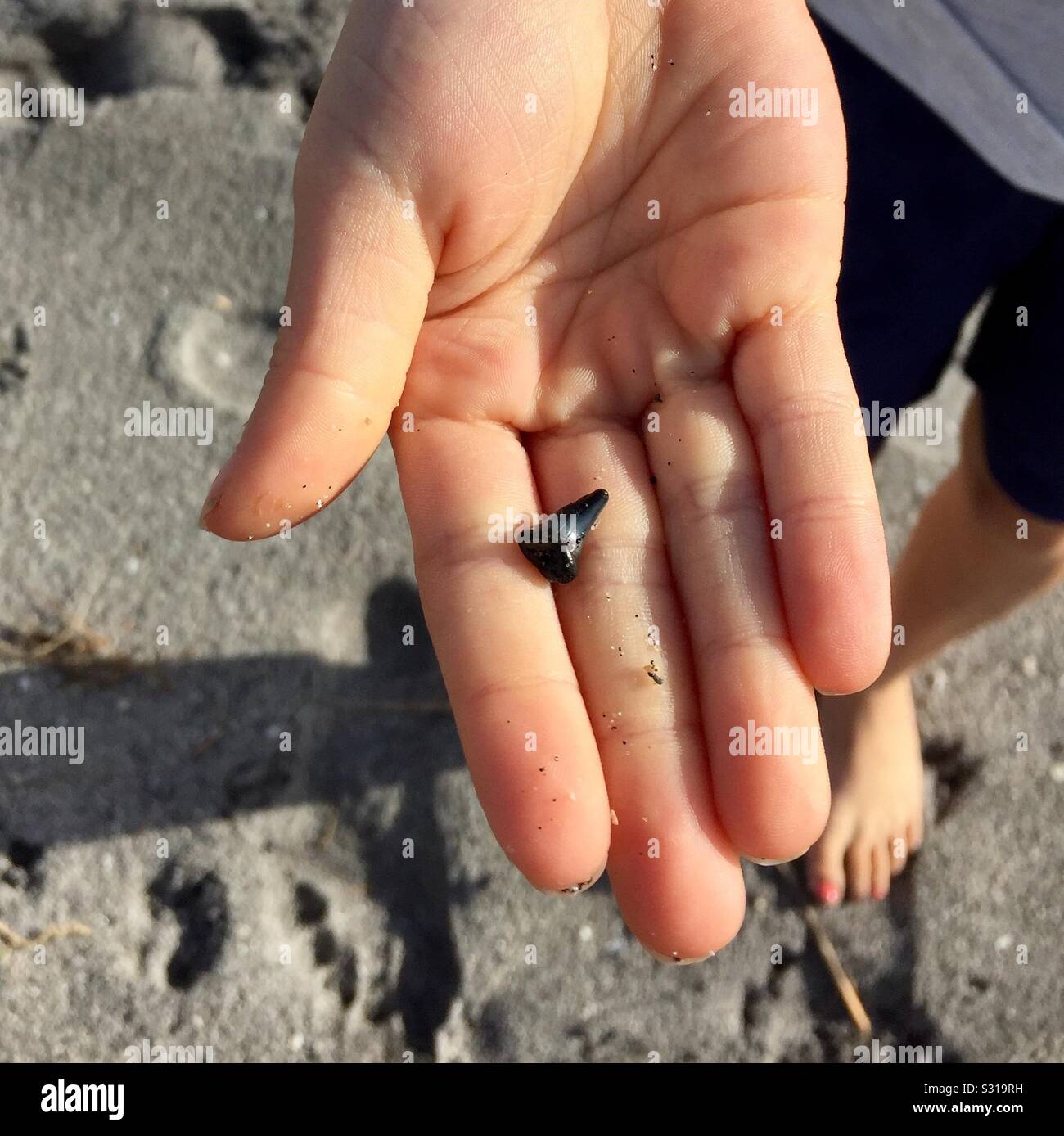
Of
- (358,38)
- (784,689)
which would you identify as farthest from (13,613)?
(784,689)

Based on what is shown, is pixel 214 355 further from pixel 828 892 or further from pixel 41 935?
pixel 828 892

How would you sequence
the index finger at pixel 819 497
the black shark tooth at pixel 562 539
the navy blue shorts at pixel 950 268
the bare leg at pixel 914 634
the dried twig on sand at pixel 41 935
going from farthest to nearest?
1. the dried twig on sand at pixel 41 935
2. the bare leg at pixel 914 634
3. the navy blue shorts at pixel 950 268
4. the black shark tooth at pixel 562 539
5. the index finger at pixel 819 497

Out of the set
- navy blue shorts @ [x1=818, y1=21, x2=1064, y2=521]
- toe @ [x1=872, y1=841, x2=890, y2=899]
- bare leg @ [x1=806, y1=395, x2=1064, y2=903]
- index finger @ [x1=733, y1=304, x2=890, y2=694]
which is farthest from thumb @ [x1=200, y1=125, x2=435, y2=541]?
toe @ [x1=872, y1=841, x2=890, y2=899]

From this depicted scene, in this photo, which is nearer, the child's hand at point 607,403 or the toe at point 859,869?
the child's hand at point 607,403

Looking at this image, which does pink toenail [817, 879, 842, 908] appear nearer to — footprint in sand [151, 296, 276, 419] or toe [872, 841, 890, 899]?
toe [872, 841, 890, 899]

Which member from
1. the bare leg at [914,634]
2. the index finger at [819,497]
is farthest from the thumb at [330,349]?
the bare leg at [914,634]

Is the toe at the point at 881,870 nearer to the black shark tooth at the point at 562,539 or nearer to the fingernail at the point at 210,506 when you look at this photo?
the black shark tooth at the point at 562,539

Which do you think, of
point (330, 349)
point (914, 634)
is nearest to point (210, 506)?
point (330, 349)
